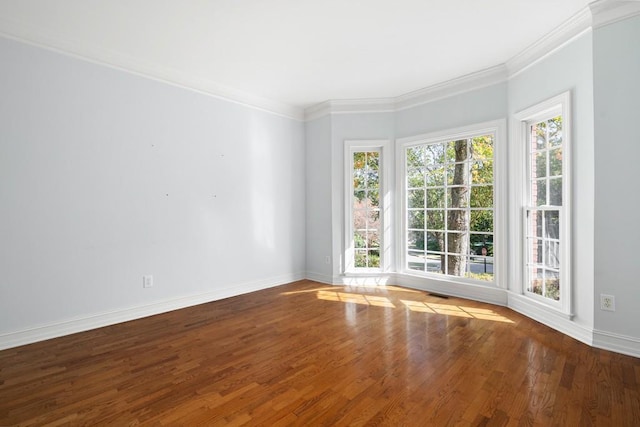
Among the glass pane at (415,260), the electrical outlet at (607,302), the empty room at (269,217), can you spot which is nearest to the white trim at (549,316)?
the empty room at (269,217)

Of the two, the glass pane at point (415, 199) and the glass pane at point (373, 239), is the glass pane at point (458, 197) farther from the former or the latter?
the glass pane at point (373, 239)

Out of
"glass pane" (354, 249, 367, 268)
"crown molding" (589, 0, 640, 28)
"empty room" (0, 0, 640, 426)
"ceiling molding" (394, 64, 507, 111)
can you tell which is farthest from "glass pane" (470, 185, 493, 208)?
"crown molding" (589, 0, 640, 28)

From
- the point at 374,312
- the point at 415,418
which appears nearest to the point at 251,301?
→ the point at 374,312

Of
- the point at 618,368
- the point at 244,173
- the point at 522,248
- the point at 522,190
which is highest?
the point at 244,173

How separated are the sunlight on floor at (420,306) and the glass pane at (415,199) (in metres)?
1.46

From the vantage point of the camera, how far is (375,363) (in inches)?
96.3

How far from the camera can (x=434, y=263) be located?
454 centimetres

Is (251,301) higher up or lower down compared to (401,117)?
lower down

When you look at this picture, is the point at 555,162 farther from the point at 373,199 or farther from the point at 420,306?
the point at 373,199

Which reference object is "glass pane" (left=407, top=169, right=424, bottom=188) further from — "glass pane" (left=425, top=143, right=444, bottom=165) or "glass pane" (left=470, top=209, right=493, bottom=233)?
"glass pane" (left=470, top=209, right=493, bottom=233)

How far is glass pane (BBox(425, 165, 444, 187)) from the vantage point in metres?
4.48

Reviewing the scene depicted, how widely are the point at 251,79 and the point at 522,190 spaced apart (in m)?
3.58

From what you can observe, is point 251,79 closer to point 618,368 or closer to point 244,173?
point 244,173

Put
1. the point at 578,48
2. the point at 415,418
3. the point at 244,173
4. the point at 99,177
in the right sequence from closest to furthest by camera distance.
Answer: the point at 415,418 → the point at 578,48 → the point at 99,177 → the point at 244,173
